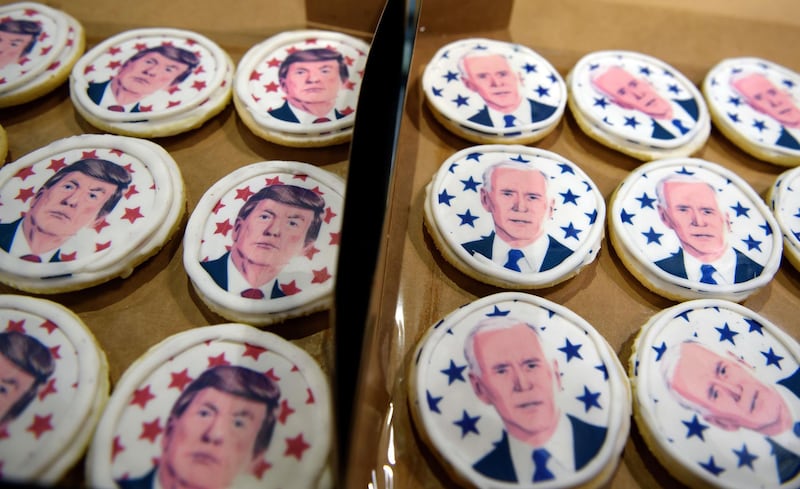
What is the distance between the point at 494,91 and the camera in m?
1.98

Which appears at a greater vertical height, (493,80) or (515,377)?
(493,80)

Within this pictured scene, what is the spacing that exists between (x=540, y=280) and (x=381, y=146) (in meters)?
0.61

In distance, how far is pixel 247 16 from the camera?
2.19 metres

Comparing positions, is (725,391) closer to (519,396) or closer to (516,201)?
(519,396)

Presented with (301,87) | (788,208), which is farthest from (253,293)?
(788,208)

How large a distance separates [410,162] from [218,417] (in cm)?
99

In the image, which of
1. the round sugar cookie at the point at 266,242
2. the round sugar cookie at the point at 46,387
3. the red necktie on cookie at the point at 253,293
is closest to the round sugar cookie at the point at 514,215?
the round sugar cookie at the point at 266,242

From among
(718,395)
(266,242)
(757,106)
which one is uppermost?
(757,106)

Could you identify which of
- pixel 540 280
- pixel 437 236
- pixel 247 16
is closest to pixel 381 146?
pixel 437 236

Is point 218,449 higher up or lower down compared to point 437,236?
lower down

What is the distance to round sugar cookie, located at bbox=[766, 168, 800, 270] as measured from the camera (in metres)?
1.74

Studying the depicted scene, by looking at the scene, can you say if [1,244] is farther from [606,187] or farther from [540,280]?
[606,187]

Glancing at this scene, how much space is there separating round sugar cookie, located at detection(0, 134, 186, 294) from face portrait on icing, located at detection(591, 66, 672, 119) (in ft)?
4.76

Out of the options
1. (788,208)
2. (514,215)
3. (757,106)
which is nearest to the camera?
(514,215)
